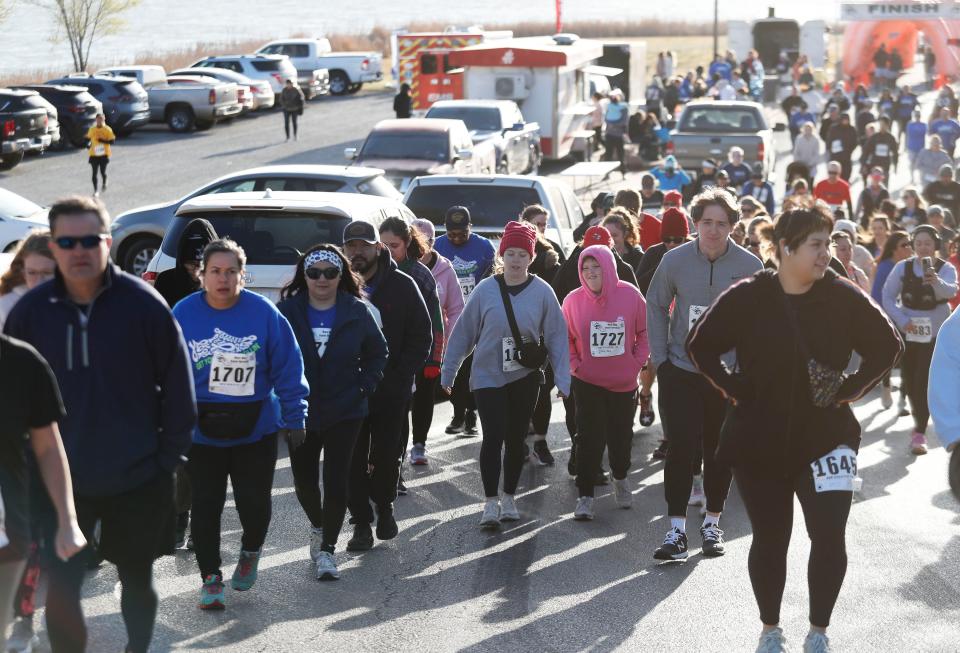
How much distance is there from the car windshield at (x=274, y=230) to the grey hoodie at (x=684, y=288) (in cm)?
320

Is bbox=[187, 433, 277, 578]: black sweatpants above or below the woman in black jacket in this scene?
below

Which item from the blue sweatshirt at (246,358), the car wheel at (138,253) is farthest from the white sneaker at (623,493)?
the car wheel at (138,253)

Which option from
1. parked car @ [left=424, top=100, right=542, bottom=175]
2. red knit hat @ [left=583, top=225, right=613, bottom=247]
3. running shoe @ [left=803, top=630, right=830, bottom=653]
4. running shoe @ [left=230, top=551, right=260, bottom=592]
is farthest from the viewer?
parked car @ [left=424, top=100, right=542, bottom=175]

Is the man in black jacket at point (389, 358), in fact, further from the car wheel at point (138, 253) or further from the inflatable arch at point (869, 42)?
the inflatable arch at point (869, 42)

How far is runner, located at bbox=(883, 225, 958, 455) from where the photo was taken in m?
11.4

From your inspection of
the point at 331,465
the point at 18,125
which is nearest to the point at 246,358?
the point at 331,465

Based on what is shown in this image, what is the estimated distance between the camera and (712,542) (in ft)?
26.2

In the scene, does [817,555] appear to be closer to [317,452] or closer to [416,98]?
[317,452]

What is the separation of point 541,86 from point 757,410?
1082 inches

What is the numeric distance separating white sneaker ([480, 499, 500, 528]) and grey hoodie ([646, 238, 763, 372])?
128 centimetres

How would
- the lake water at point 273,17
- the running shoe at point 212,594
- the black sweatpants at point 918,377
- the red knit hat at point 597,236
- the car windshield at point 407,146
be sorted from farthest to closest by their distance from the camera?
the lake water at point 273,17
the car windshield at point 407,146
the black sweatpants at point 918,377
the red knit hat at point 597,236
the running shoe at point 212,594

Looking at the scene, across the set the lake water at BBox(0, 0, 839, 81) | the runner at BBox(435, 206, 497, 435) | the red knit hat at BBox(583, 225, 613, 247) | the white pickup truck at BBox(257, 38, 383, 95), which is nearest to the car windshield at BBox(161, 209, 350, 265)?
the runner at BBox(435, 206, 497, 435)

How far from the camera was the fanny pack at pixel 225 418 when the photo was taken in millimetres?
6590

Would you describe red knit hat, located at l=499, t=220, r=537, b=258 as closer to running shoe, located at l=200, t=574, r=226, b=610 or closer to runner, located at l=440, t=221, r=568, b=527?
runner, located at l=440, t=221, r=568, b=527
